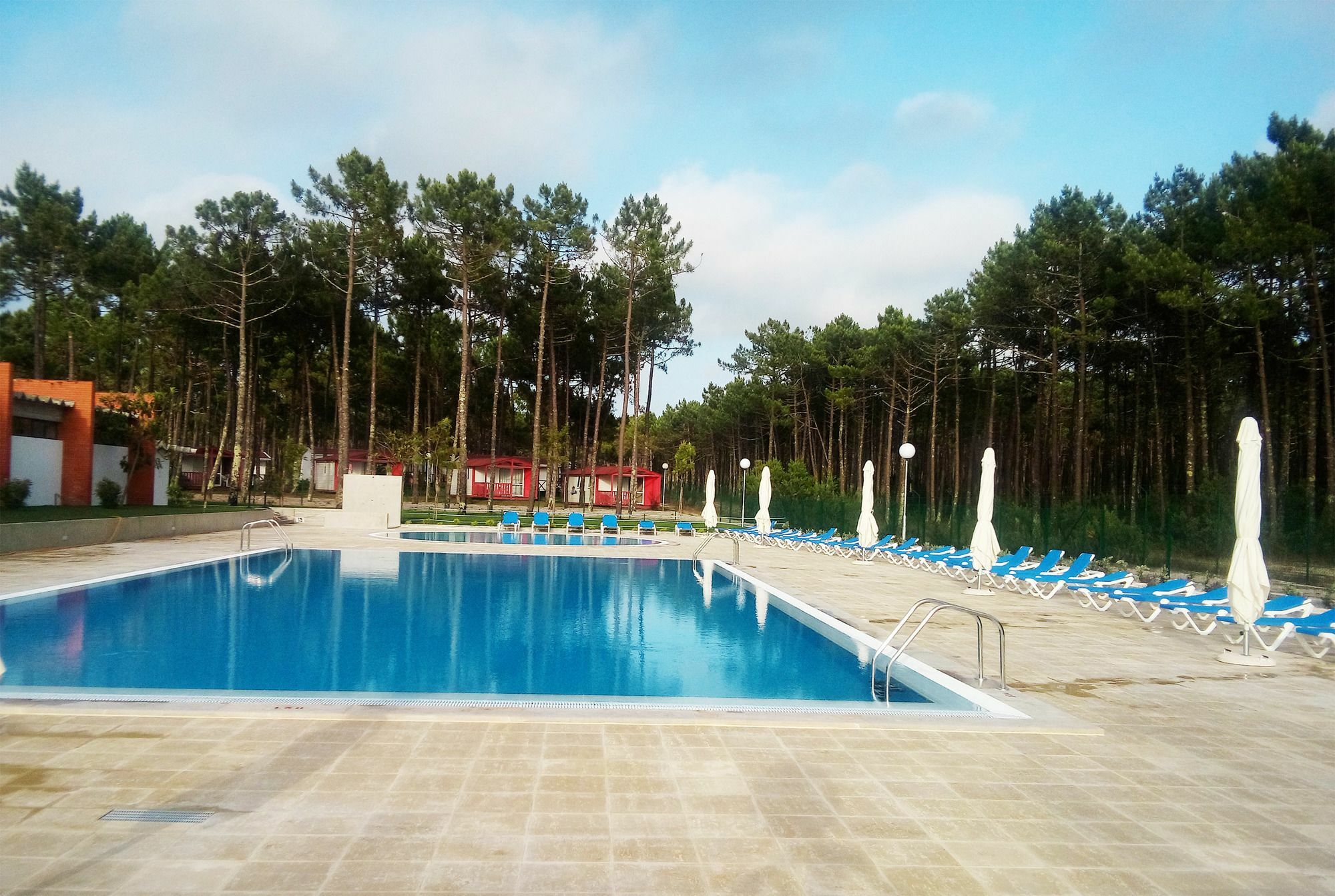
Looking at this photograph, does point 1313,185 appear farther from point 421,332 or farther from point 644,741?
point 421,332

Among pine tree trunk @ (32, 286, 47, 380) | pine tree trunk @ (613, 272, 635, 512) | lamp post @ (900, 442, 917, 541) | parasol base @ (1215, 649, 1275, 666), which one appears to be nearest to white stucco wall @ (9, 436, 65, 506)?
pine tree trunk @ (32, 286, 47, 380)

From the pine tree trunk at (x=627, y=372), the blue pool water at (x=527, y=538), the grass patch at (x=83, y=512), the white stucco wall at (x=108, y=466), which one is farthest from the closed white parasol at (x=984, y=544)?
the white stucco wall at (x=108, y=466)

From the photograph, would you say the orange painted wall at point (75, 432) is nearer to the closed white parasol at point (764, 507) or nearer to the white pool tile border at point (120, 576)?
the white pool tile border at point (120, 576)

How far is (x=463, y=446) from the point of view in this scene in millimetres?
31234

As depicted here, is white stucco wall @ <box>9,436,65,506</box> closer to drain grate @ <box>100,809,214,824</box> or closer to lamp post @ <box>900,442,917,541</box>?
drain grate @ <box>100,809,214,824</box>

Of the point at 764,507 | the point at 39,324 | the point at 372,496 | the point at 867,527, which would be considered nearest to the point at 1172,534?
the point at 867,527

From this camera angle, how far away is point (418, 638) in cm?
858

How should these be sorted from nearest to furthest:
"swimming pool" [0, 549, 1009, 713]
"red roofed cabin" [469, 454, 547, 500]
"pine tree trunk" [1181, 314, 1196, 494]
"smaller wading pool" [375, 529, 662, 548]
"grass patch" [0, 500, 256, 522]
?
"swimming pool" [0, 549, 1009, 713], "grass patch" [0, 500, 256, 522], "pine tree trunk" [1181, 314, 1196, 494], "smaller wading pool" [375, 529, 662, 548], "red roofed cabin" [469, 454, 547, 500]

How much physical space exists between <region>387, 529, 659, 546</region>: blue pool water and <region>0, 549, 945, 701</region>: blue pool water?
7.25 metres

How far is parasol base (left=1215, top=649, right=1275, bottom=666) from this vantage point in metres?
6.97

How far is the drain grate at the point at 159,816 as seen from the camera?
3.04 metres

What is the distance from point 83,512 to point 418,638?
14.4m

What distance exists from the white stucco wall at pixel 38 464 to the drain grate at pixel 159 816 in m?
20.3

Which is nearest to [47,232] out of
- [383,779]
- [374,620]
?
[374,620]
